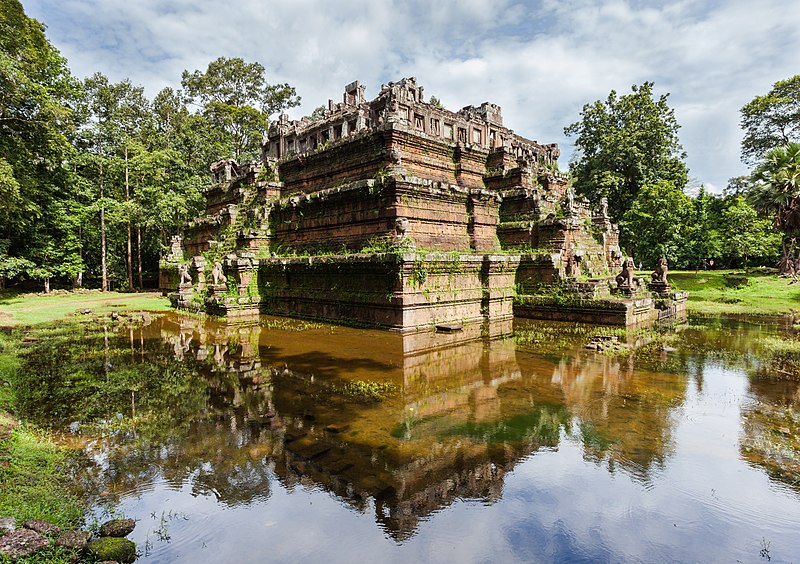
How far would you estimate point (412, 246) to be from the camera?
12523 millimetres

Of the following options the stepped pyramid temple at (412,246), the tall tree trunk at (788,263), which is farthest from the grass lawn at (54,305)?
the tall tree trunk at (788,263)

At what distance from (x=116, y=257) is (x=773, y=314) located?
35001 mm

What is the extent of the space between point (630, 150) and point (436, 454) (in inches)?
1399

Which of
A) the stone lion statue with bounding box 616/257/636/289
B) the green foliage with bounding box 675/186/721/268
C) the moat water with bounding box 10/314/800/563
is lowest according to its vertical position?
the moat water with bounding box 10/314/800/563

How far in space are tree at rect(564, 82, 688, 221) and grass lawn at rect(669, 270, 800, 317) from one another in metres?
7.99

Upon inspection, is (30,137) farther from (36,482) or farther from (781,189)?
(781,189)

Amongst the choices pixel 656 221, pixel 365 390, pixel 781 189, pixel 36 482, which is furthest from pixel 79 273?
pixel 781 189

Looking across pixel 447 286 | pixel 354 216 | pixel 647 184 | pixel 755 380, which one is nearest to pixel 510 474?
pixel 755 380

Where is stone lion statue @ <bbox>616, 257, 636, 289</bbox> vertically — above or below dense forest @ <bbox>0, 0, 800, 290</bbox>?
below

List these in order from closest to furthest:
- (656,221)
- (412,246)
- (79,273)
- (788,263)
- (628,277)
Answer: (412,246) → (628,277) → (79,273) → (788,263) → (656,221)

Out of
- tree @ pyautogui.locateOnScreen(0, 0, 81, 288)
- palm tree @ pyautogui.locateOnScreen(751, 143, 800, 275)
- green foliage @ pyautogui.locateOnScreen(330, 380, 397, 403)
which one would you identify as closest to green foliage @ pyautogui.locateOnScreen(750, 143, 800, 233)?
palm tree @ pyautogui.locateOnScreen(751, 143, 800, 275)

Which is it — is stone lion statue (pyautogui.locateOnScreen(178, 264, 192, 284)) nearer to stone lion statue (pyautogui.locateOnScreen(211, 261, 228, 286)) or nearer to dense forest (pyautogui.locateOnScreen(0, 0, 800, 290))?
stone lion statue (pyautogui.locateOnScreen(211, 261, 228, 286))

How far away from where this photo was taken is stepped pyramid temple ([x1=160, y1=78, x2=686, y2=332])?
1256 centimetres

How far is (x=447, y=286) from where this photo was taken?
41.5 feet
